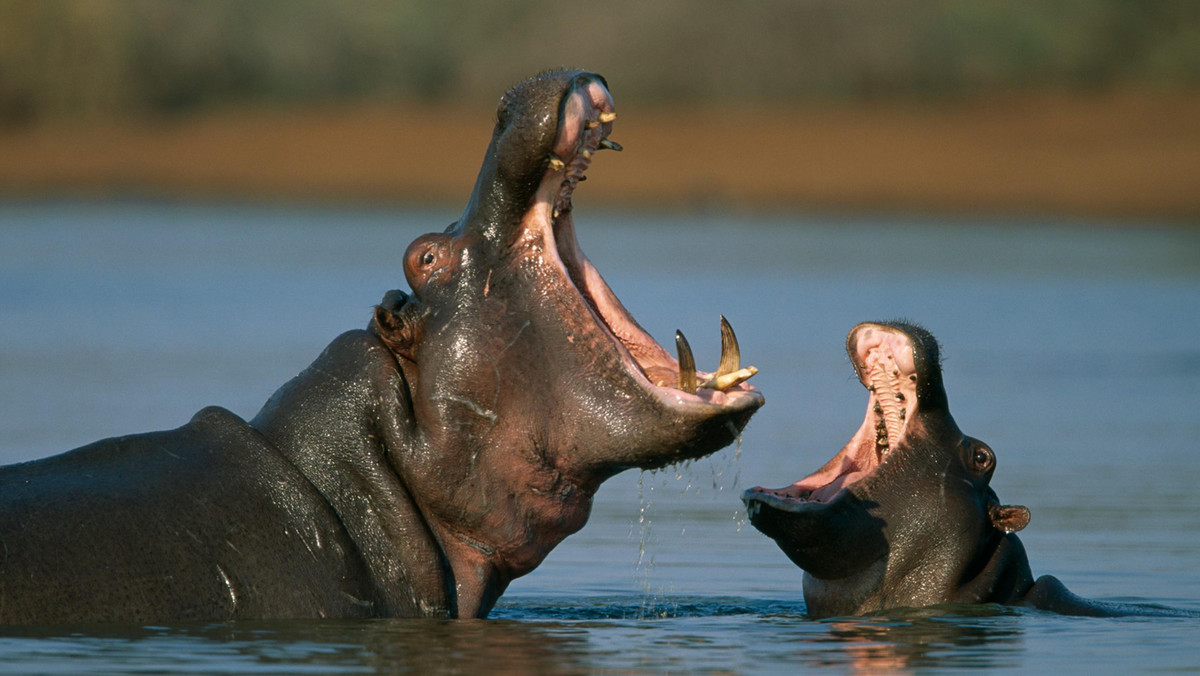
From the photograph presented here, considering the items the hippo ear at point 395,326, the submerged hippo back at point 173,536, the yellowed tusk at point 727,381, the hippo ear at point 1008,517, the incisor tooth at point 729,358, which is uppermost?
the hippo ear at point 395,326

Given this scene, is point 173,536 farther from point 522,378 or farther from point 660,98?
point 660,98

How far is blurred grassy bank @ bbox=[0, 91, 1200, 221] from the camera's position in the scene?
43.5m

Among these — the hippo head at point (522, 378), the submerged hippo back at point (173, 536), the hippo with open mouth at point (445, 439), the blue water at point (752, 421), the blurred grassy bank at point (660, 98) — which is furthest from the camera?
the blurred grassy bank at point (660, 98)

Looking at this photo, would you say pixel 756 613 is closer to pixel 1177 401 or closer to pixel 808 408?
pixel 808 408

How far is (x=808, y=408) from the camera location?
13.8 m

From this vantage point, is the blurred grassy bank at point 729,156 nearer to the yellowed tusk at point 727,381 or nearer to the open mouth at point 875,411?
the open mouth at point 875,411

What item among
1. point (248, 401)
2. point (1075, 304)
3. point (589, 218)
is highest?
point (589, 218)

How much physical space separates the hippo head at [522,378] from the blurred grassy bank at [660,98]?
36080 mm

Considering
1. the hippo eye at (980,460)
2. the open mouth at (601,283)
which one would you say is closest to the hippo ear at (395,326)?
the open mouth at (601,283)

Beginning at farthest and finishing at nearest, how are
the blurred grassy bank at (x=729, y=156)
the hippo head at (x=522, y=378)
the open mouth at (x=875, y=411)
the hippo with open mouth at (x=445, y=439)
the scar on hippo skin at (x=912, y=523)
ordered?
the blurred grassy bank at (x=729, y=156) → the open mouth at (x=875, y=411) → the scar on hippo skin at (x=912, y=523) → the hippo head at (x=522, y=378) → the hippo with open mouth at (x=445, y=439)

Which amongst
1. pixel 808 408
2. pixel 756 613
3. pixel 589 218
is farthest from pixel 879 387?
pixel 589 218

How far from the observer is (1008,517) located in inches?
298

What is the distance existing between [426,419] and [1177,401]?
370 inches

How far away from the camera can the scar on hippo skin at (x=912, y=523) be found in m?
7.41
